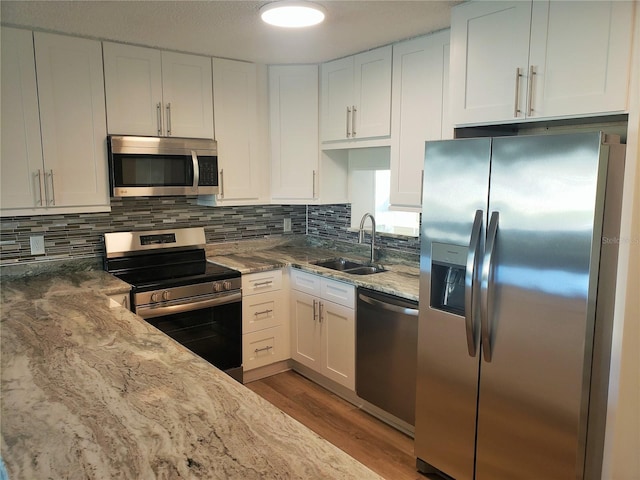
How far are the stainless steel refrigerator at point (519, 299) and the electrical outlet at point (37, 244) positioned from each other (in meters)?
2.40

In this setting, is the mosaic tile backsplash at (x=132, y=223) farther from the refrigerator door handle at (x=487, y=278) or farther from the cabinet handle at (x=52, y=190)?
the refrigerator door handle at (x=487, y=278)

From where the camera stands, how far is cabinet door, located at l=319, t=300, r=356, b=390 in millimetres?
3074

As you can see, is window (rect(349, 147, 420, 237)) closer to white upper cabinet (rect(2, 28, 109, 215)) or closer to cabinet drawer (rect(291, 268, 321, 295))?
cabinet drawer (rect(291, 268, 321, 295))

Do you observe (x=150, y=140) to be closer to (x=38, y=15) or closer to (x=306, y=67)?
(x=38, y=15)

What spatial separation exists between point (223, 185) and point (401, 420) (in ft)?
6.51

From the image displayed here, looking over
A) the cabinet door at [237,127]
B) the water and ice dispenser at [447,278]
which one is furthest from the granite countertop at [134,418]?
the cabinet door at [237,127]

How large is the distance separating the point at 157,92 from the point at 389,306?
6.67 feet

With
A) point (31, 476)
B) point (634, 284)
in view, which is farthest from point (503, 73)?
point (31, 476)

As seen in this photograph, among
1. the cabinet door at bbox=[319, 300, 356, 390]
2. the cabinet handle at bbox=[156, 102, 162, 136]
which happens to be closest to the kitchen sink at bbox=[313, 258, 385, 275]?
the cabinet door at bbox=[319, 300, 356, 390]

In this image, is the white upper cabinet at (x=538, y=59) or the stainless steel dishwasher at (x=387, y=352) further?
the stainless steel dishwasher at (x=387, y=352)

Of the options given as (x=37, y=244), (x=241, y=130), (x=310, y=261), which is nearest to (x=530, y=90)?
(x=310, y=261)

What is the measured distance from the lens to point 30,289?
8.73 feet

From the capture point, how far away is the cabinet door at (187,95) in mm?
3176

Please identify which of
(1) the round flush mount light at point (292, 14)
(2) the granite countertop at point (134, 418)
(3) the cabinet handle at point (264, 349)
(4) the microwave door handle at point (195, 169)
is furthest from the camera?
(3) the cabinet handle at point (264, 349)
